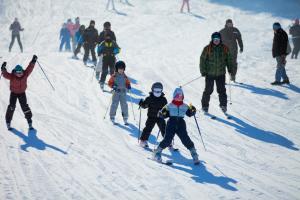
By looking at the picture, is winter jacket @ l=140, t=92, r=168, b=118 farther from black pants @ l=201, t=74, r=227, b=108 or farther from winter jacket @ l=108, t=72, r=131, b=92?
black pants @ l=201, t=74, r=227, b=108

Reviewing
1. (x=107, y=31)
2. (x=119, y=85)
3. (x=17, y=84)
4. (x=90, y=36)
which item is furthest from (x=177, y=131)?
(x=90, y=36)

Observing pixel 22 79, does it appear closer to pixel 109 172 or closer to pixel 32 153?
pixel 32 153

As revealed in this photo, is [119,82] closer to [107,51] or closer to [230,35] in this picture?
[107,51]

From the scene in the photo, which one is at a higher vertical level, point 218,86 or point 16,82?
point 218,86

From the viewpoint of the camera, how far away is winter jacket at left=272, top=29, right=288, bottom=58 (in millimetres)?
13398

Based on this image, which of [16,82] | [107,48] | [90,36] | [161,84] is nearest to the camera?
[161,84]

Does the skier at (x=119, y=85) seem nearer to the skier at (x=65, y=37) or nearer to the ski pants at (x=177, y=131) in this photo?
the ski pants at (x=177, y=131)

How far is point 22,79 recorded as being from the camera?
982cm

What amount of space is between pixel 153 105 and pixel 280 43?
20.5 ft

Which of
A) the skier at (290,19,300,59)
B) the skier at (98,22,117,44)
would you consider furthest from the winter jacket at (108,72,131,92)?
the skier at (290,19,300,59)

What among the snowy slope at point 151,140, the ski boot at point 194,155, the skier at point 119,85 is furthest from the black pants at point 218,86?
the ski boot at point 194,155

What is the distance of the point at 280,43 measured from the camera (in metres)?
13.5

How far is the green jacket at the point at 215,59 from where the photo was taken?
10953 millimetres

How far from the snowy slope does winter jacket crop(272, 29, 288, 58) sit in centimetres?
122
